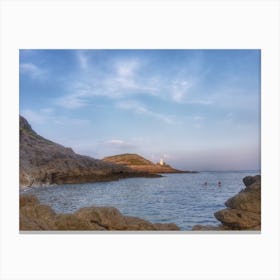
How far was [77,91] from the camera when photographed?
4453mm

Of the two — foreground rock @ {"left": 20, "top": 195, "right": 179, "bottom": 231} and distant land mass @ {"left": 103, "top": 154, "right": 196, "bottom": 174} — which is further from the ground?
distant land mass @ {"left": 103, "top": 154, "right": 196, "bottom": 174}

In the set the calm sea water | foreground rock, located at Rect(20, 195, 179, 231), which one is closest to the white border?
foreground rock, located at Rect(20, 195, 179, 231)

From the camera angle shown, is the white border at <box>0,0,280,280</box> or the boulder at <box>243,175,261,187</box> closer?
the white border at <box>0,0,280,280</box>

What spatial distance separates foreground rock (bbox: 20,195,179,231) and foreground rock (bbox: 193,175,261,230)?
51cm

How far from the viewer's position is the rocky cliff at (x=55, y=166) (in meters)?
4.45

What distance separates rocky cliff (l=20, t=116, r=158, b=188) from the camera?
4.45 m

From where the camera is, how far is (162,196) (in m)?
4.50

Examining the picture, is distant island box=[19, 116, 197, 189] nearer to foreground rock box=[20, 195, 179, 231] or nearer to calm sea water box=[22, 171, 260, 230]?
calm sea water box=[22, 171, 260, 230]

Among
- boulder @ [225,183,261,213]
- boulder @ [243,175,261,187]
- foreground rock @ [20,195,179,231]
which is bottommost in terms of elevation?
foreground rock @ [20,195,179,231]

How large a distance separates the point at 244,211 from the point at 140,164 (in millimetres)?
1238
